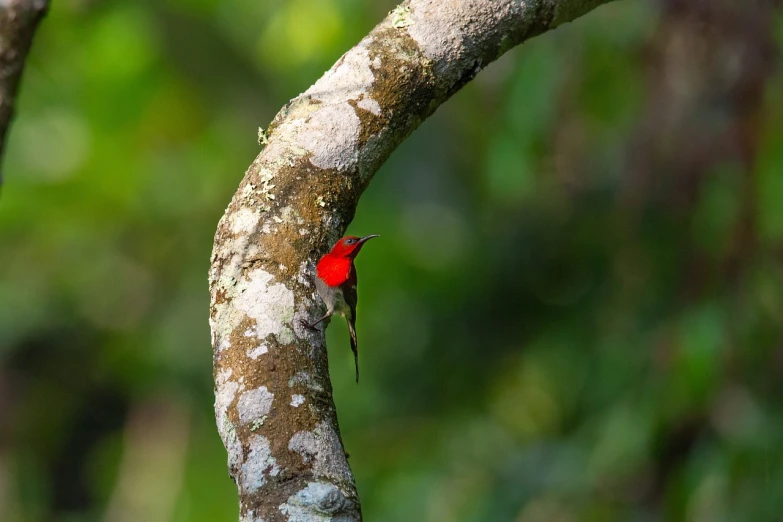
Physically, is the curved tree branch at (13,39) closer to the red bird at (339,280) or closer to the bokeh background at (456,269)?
the red bird at (339,280)

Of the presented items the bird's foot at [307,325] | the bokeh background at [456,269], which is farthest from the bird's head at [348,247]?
the bokeh background at [456,269]

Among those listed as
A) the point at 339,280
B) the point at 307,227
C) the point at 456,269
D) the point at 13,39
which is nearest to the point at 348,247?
the point at 339,280

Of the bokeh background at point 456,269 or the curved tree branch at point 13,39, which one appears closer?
the curved tree branch at point 13,39

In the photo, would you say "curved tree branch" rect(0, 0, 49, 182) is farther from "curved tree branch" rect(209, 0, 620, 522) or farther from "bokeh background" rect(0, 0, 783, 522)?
"bokeh background" rect(0, 0, 783, 522)

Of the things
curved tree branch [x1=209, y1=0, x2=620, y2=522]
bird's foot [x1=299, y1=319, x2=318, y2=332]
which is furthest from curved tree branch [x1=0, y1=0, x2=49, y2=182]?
bird's foot [x1=299, y1=319, x2=318, y2=332]

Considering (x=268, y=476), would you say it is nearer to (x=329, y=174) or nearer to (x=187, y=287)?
(x=329, y=174)

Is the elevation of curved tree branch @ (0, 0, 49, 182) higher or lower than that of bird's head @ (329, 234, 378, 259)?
higher
